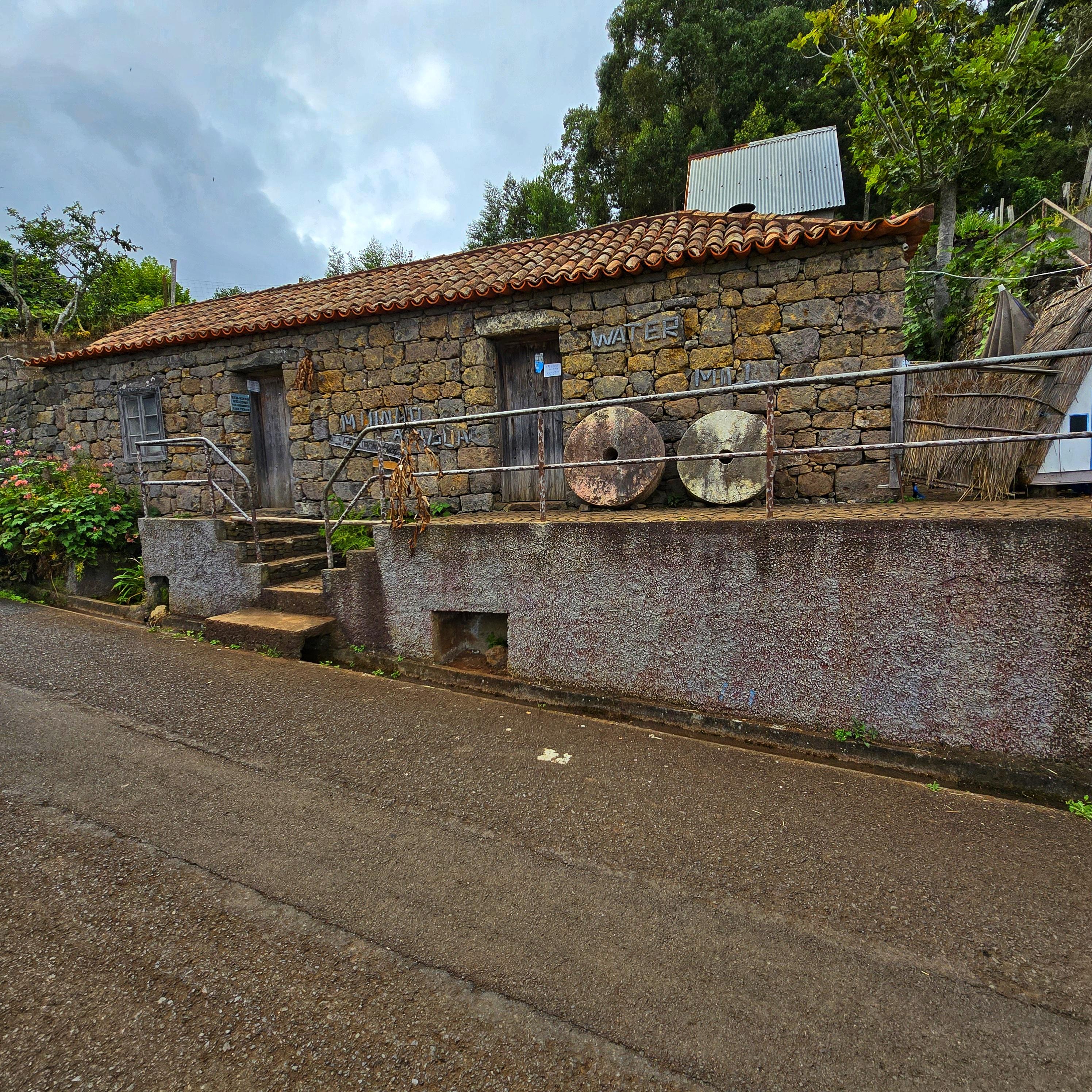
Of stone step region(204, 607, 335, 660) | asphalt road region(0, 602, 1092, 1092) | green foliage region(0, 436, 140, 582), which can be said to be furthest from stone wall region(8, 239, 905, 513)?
asphalt road region(0, 602, 1092, 1092)

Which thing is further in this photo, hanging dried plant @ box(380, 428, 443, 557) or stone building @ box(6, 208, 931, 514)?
stone building @ box(6, 208, 931, 514)

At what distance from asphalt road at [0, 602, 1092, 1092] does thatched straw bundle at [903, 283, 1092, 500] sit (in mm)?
2719

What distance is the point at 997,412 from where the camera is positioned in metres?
4.80

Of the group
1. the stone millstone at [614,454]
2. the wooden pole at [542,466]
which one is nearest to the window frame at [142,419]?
the stone millstone at [614,454]

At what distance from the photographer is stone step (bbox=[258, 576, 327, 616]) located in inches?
215

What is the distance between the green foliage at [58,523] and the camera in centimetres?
686

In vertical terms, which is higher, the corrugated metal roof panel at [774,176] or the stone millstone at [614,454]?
the corrugated metal roof panel at [774,176]

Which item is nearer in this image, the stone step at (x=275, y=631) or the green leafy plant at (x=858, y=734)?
the green leafy plant at (x=858, y=734)

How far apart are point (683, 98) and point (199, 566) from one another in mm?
21468

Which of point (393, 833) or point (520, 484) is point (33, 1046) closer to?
point (393, 833)

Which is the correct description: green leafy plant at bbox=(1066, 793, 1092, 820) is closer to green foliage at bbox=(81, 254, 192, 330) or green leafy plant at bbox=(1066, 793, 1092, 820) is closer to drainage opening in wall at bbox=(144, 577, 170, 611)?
drainage opening in wall at bbox=(144, 577, 170, 611)

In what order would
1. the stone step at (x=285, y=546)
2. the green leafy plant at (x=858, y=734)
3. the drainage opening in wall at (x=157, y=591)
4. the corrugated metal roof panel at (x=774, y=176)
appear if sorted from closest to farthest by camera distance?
the green leafy plant at (x=858, y=734), the stone step at (x=285, y=546), the drainage opening in wall at (x=157, y=591), the corrugated metal roof panel at (x=774, y=176)

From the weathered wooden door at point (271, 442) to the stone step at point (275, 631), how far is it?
343 cm

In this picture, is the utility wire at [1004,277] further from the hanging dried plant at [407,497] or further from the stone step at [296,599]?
the stone step at [296,599]
